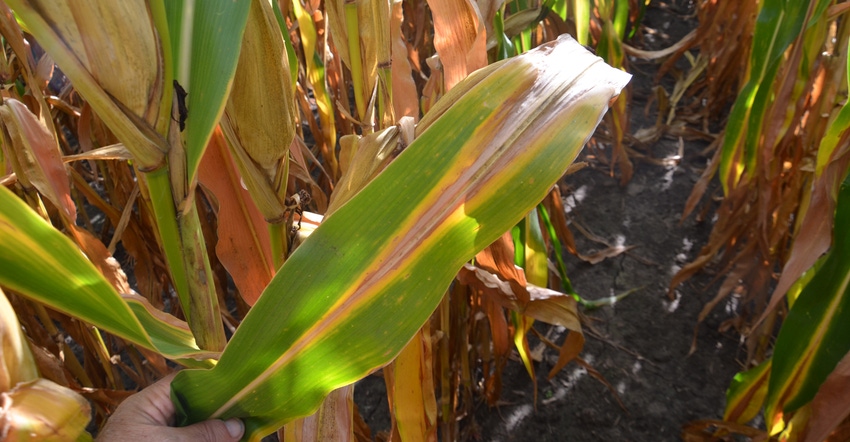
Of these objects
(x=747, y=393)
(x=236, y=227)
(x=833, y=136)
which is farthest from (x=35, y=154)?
(x=747, y=393)

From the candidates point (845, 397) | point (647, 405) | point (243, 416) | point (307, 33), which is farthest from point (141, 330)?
point (647, 405)

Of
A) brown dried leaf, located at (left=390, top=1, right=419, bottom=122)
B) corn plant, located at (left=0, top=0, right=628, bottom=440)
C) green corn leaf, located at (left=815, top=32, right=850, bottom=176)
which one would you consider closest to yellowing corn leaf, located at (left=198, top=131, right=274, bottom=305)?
corn plant, located at (left=0, top=0, right=628, bottom=440)

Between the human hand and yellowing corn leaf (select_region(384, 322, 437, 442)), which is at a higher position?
the human hand

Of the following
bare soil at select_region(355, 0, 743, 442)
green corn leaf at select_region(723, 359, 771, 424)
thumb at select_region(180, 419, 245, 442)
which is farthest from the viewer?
bare soil at select_region(355, 0, 743, 442)

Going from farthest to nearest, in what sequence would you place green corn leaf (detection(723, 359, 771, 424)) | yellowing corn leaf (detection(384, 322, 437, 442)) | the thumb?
green corn leaf (detection(723, 359, 771, 424))
yellowing corn leaf (detection(384, 322, 437, 442))
the thumb

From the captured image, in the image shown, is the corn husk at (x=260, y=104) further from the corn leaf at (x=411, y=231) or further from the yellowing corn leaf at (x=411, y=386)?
the yellowing corn leaf at (x=411, y=386)

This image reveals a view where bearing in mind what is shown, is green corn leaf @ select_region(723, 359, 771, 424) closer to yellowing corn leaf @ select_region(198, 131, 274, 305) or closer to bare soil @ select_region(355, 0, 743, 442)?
bare soil @ select_region(355, 0, 743, 442)

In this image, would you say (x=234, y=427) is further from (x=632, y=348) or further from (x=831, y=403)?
(x=632, y=348)

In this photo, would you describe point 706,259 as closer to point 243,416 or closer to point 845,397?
point 845,397
